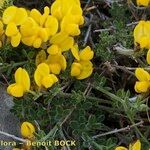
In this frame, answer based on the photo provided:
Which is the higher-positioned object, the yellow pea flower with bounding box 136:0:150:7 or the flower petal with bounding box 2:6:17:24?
the flower petal with bounding box 2:6:17:24

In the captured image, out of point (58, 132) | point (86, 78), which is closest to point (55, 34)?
point (86, 78)

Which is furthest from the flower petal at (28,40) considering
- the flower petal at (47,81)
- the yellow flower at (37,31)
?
the flower petal at (47,81)

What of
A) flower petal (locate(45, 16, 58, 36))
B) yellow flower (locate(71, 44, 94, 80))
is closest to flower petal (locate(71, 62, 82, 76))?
yellow flower (locate(71, 44, 94, 80))

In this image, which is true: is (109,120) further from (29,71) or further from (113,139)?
(29,71)

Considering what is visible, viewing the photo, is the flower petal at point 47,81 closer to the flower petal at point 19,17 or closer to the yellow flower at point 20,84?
the yellow flower at point 20,84

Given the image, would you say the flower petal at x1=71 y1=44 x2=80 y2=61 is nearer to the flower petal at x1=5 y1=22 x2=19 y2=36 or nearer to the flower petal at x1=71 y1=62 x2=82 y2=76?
the flower petal at x1=71 y1=62 x2=82 y2=76

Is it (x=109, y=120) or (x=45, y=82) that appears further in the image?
(x=109, y=120)

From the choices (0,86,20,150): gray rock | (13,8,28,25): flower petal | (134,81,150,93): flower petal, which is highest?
(13,8,28,25): flower petal
